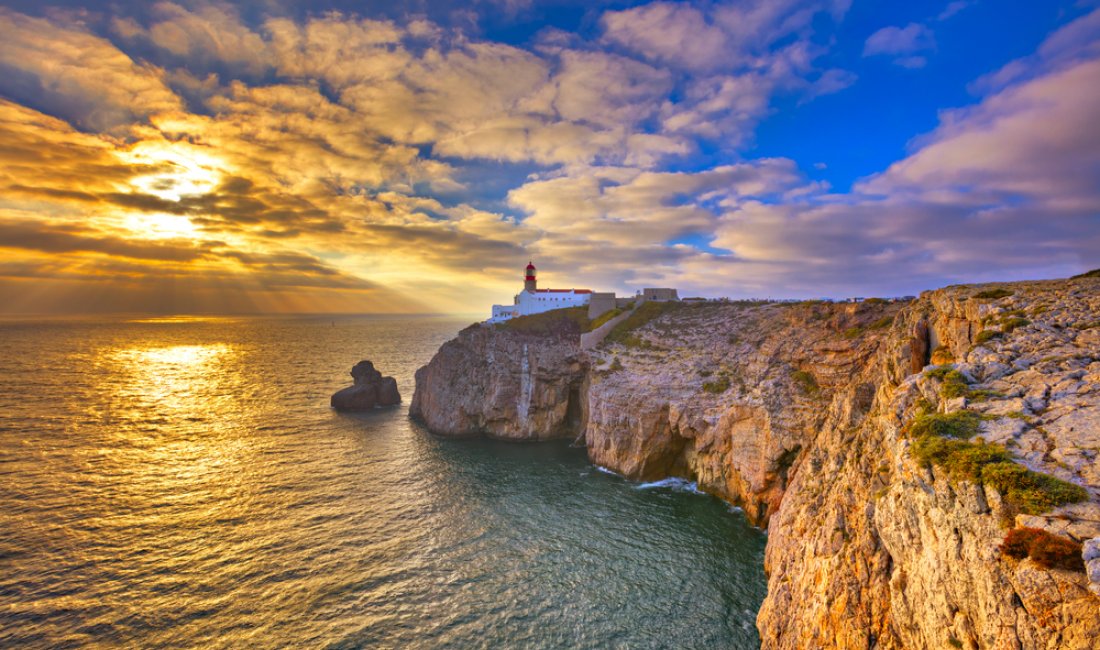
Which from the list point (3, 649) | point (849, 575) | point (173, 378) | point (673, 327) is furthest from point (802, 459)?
point (173, 378)

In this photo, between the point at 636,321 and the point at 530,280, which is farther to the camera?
the point at 530,280

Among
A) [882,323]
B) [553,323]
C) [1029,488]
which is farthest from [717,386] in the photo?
[1029,488]

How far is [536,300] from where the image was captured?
3875 inches

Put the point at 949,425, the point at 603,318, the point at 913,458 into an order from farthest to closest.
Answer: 1. the point at 603,318
2. the point at 949,425
3. the point at 913,458

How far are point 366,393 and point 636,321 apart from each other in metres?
49.2

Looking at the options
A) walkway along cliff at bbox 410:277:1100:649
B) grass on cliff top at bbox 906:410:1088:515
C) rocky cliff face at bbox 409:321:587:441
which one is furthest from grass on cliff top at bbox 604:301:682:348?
grass on cliff top at bbox 906:410:1088:515

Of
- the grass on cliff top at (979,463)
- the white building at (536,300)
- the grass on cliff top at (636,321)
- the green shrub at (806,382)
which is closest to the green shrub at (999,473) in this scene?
the grass on cliff top at (979,463)

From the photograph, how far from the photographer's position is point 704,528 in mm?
37938

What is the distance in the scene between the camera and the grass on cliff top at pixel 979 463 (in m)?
12.3

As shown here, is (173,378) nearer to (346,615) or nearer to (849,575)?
(346,615)

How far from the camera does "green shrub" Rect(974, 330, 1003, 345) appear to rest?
828 inches

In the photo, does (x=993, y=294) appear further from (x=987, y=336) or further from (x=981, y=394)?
(x=981, y=394)

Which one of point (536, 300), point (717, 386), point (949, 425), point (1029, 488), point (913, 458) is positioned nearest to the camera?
point (1029, 488)

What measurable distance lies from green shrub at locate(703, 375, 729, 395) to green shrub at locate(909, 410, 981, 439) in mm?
29455
